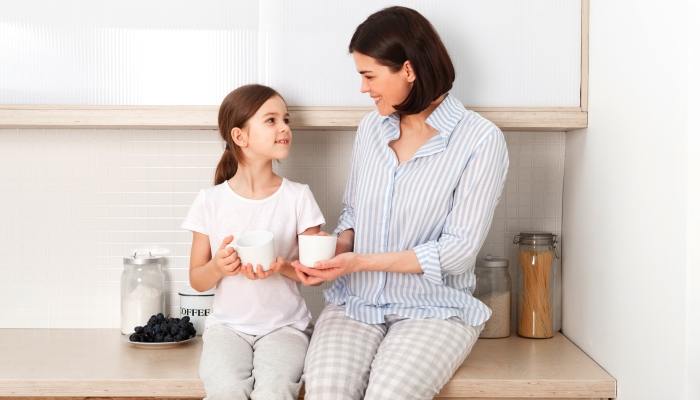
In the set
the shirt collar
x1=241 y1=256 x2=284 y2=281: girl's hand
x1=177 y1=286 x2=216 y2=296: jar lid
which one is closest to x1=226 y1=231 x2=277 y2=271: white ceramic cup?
x1=241 y1=256 x2=284 y2=281: girl's hand

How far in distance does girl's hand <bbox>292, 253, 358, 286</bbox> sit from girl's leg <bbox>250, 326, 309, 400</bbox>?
17 cm

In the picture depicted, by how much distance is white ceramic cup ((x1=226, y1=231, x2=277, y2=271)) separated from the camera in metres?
1.29

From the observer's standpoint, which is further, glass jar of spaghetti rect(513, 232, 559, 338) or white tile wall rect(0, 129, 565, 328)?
white tile wall rect(0, 129, 565, 328)

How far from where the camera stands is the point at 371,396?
123cm

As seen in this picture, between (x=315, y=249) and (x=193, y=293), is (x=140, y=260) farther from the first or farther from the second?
(x=315, y=249)

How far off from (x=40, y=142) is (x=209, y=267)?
0.74 m

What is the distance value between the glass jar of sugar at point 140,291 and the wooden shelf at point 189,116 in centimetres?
40

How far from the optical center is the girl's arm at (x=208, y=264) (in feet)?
4.50

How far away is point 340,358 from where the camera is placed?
1.30 m

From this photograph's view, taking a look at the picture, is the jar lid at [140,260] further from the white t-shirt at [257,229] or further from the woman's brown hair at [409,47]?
the woman's brown hair at [409,47]

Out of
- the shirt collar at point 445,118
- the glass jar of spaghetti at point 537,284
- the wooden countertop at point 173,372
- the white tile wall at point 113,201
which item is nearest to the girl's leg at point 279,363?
the wooden countertop at point 173,372

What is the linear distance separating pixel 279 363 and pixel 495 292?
69 centimetres

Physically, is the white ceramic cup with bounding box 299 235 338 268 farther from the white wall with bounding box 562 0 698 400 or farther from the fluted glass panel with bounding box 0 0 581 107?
the white wall with bounding box 562 0 698 400

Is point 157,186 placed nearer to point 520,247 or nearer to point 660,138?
point 520,247
